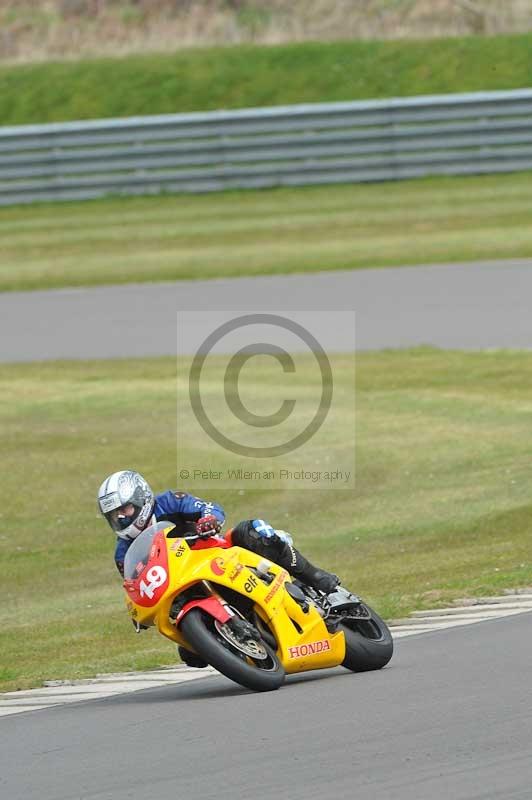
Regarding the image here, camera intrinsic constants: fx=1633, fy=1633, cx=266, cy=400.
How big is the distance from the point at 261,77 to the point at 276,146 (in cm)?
519

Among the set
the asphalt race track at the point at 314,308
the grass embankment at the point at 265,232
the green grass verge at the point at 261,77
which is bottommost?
the asphalt race track at the point at 314,308

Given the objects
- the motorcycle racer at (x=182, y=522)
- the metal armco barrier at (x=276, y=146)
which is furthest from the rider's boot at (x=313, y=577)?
the metal armco barrier at (x=276, y=146)

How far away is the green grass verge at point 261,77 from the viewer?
3178 centimetres

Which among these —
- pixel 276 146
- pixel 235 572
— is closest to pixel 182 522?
pixel 235 572

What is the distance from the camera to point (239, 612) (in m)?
7.72

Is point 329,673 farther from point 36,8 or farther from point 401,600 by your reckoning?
point 36,8

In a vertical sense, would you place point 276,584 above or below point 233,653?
above

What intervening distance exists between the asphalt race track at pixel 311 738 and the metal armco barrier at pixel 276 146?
67.7 feet

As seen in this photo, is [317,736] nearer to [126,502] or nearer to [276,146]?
[126,502]

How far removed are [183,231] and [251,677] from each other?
20.3 metres

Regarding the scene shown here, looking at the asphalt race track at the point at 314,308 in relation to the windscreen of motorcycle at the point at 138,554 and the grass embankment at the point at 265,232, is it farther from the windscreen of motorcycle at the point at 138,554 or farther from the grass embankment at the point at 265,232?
the windscreen of motorcycle at the point at 138,554

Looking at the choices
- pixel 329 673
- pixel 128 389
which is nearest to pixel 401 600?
pixel 329 673

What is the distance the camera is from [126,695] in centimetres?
797

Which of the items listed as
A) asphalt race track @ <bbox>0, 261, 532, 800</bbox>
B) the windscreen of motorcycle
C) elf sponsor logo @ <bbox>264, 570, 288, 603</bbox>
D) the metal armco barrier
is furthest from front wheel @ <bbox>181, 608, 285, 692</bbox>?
the metal armco barrier
